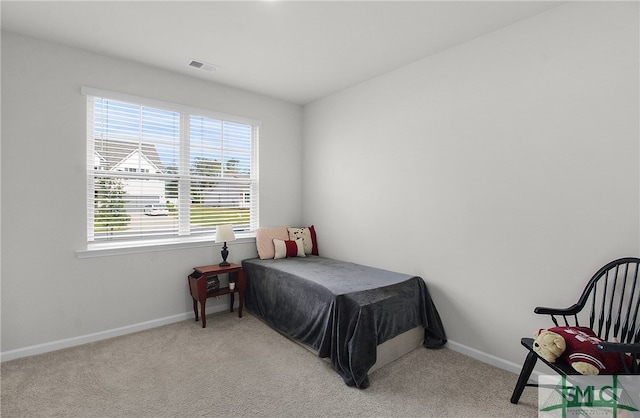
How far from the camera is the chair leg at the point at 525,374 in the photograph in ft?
6.44

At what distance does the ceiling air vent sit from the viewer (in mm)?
3166

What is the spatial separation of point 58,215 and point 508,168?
3921 millimetres

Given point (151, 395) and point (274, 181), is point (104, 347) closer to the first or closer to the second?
point (151, 395)

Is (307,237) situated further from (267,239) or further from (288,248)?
(267,239)

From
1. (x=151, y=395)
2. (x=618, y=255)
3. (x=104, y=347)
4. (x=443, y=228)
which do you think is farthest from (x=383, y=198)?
(x=104, y=347)

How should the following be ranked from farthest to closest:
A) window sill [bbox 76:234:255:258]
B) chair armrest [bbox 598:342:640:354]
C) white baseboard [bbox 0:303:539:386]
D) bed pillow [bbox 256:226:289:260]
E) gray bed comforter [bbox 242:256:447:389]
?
bed pillow [bbox 256:226:289:260], window sill [bbox 76:234:255:258], white baseboard [bbox 0:303:539:386], gray bed comforter [bbox 242:256:447:389], chair armrest [bbox 598:342:640:354]

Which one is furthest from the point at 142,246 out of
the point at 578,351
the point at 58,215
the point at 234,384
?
the point at 578,351

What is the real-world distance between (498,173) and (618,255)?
928mm

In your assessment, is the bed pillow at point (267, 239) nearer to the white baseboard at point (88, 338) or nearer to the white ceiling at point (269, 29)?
the white baseboard at point (88, 338)

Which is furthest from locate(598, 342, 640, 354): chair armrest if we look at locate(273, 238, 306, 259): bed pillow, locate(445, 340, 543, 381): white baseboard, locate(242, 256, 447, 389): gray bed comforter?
locate(273, 238, 306, 259): bed pillow

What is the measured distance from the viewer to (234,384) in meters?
2.29

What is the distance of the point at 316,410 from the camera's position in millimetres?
2020

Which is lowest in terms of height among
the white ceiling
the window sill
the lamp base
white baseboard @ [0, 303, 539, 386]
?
white baseboard @ [0, 303, 539, 386]

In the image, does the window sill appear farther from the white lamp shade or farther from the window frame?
the white lamp shade
